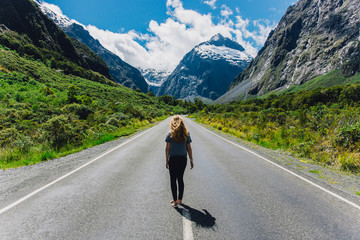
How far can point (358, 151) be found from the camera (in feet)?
24.1

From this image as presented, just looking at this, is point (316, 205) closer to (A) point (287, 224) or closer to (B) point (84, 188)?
(A) point (287, 224)

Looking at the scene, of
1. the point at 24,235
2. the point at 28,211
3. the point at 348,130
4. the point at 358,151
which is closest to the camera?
the point at 24,235

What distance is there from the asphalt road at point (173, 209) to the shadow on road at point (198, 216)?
0.06 feet

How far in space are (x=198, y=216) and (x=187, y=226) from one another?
39 centimetres

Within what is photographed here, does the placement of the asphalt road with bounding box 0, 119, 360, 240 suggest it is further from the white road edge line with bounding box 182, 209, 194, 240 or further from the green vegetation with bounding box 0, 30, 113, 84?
the green vegetation with bounding box 0, 30, 113, 84

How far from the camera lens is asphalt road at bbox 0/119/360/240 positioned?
10.0 feet

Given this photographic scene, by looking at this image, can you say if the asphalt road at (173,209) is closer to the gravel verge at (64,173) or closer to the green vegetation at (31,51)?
the gravel verge at (64,173)

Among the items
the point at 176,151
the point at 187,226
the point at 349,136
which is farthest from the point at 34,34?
the point at 349,136

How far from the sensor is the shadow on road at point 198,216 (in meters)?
3.29

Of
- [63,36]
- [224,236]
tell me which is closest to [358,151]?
[224,236]

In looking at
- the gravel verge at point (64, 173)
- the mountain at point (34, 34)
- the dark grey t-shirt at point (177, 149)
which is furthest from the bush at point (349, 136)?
the mountain at point (34, 34)

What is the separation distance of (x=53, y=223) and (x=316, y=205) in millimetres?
5091

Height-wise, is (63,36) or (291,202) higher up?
(63,36)

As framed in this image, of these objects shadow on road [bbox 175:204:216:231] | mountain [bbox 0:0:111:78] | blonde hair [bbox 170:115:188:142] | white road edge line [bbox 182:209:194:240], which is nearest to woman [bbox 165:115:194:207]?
blonde hair [bbox 170:115:188:142]
